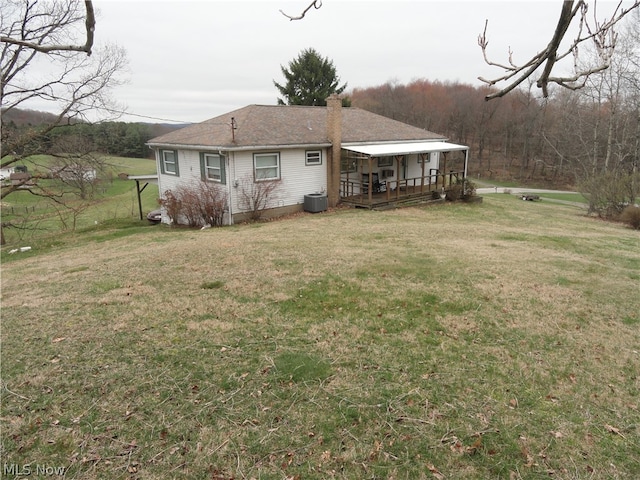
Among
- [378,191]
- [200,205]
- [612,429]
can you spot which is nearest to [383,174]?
[378,191]

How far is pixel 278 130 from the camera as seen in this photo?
18250mm

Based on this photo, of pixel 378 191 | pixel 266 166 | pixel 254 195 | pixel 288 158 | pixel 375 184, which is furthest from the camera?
pixel 378 191

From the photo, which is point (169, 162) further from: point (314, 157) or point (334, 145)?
point (334, 145)

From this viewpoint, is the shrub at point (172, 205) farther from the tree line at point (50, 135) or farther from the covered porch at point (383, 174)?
the covered porch at point (383, 174)

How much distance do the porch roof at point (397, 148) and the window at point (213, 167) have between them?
19.5 ft

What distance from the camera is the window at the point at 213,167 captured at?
53.1 ft

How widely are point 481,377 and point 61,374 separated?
4.68m

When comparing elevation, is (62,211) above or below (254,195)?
below

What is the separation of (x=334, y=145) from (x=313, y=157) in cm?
118

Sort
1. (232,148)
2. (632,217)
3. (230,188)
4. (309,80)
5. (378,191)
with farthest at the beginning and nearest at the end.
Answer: (309,80), (378,191), (632,217), (230,188), (232,148)

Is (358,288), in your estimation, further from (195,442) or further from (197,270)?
(195,442)

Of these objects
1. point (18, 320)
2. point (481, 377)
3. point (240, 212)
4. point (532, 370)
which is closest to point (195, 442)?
point (481, 377)

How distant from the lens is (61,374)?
4539 millimetres

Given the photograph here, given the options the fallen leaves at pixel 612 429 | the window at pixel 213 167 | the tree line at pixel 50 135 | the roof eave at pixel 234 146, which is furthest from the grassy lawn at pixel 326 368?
the tree line at pixel 50 135
